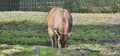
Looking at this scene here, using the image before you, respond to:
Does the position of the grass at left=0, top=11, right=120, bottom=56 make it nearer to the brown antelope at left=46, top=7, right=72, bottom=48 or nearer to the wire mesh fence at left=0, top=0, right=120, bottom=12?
the brown antelope at left=46, top=7, right=72, bottom=48

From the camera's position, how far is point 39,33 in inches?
509

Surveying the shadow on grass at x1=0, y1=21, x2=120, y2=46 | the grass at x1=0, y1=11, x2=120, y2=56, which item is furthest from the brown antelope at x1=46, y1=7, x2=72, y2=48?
the shadow on grass at x1=0, y1=21, x2=120, y2=46

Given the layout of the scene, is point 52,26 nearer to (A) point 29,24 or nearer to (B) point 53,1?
(A) point 29,24

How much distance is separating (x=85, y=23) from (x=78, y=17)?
1.79m

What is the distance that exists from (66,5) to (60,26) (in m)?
11.8

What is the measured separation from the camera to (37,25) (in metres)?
15.0

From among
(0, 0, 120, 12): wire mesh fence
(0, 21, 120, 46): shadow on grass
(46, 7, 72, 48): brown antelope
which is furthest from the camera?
(0, 0, 120, 12): wire mesh fence

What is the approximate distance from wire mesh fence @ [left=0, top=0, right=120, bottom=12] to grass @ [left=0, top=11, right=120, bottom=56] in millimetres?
1686

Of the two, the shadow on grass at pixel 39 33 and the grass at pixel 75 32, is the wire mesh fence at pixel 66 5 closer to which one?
the grass at pixel 75 32

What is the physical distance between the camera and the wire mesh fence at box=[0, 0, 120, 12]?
1998cm

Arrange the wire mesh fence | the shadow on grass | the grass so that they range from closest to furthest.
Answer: the grass → the shadow on grass → the wire mesh fence

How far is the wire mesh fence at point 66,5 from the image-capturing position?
19984mm

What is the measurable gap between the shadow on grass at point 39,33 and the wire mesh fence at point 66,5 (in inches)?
168

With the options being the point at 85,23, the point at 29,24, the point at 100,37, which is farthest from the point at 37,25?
the point at 100,37
